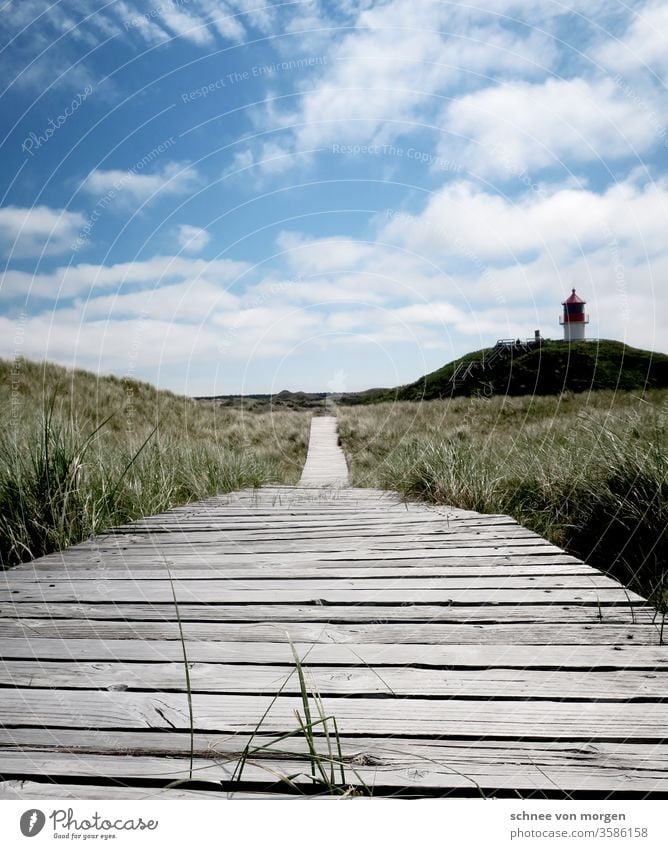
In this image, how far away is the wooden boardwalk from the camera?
4.02ft

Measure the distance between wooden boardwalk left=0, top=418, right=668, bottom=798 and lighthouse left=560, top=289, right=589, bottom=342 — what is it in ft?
145

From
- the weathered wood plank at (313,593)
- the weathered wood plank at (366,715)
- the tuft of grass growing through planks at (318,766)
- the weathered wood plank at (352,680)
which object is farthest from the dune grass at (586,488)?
the tuft of grass growing through planks at (318,766)

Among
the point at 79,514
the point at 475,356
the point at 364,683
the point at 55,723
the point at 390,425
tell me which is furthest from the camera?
the point at 475,356

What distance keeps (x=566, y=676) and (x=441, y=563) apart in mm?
1195

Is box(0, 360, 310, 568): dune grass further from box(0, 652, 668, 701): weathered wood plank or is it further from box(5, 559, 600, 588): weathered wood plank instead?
box(0, 652, 668, 701): weathered wood plank

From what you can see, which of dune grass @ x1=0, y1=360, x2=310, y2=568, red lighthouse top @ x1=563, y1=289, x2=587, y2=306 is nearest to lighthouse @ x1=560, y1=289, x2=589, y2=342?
red lighthouse top @ x1=563, y1=289, x2=587, y2=306

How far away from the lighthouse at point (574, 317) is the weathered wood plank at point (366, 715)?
148ft

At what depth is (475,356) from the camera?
3750cm

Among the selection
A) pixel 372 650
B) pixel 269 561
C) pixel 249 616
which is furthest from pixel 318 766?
pixel 269 561

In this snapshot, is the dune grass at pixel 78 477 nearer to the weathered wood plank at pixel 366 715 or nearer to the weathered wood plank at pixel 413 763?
the weathered wood plank at pixel 366 715

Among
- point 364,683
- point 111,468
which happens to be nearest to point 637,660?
point 364,683

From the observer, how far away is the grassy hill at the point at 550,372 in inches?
1220
